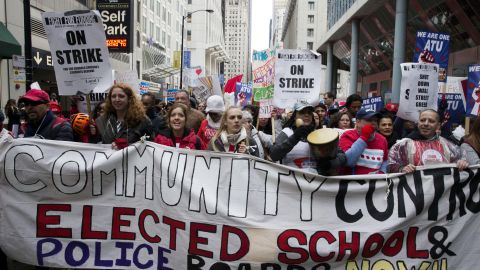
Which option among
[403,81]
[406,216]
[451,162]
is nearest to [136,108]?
[406,216]

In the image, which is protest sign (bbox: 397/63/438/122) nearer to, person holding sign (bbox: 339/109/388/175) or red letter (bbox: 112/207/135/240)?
person holding sign (bbox: 339/109/388/175)

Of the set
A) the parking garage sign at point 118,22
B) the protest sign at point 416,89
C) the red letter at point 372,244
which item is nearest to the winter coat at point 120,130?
the red letter at point 372,244

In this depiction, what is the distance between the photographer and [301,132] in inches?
159

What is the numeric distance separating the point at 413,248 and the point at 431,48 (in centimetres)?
444

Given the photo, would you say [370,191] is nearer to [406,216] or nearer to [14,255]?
[406,216]

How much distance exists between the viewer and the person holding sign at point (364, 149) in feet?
13.6

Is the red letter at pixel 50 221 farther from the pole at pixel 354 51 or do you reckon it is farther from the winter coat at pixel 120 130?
the pole at pixel 354 51

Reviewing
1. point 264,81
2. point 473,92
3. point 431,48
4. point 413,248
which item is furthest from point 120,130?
point 431,48

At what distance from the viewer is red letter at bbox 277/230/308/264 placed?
3.57 metres

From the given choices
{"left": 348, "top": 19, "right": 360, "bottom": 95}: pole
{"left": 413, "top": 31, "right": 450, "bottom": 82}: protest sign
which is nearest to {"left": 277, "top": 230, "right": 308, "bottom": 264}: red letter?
{"left": 413, "top": 31, "right": 450, "bottom": 82}: protest sign

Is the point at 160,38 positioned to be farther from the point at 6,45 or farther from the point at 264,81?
the point at 264,81

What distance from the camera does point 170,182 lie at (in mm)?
3799

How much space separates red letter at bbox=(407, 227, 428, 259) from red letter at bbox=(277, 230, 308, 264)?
83cm

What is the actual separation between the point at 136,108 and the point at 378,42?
91.5 ft
